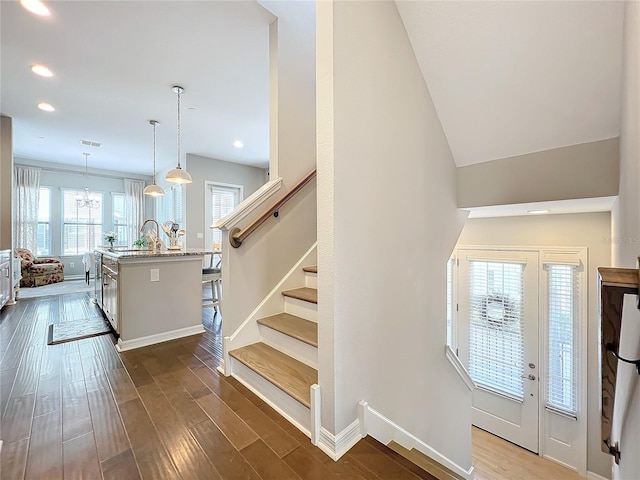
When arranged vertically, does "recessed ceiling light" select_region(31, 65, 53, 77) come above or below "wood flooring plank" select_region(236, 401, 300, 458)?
above

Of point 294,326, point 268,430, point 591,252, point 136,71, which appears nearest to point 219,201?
point 136,71

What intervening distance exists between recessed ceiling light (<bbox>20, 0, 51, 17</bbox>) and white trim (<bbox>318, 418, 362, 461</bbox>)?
365 centimetres

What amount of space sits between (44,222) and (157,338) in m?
6.92

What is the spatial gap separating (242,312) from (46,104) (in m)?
4.34

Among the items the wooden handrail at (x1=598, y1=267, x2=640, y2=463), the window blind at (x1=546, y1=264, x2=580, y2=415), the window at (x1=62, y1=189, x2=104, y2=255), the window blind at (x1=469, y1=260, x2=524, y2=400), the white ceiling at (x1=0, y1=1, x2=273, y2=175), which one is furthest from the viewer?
the window at (x1=62, y1=189, x2=104, y2=255)

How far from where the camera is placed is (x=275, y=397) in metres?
1.70

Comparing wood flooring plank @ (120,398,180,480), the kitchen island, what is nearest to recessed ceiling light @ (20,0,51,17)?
the kitchen island

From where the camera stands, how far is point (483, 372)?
407 centimetres

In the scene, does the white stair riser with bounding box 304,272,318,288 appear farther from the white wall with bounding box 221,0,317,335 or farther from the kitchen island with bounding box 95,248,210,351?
the kitchen island with bounding box 95,248,210,351

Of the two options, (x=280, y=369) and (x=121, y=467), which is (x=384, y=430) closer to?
(x=280, y=369)

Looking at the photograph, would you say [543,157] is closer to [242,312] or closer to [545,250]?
[545,250]

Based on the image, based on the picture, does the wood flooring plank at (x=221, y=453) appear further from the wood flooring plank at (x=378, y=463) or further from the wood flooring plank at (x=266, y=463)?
the wood flooring plank at (x=378, y=463)

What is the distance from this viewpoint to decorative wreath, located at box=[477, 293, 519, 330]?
3.80 m

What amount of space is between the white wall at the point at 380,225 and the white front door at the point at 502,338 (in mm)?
2105
